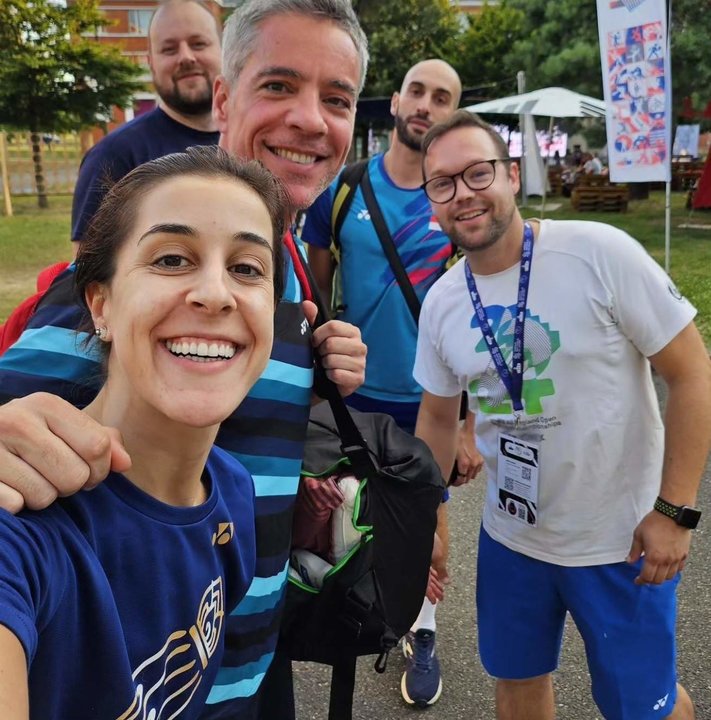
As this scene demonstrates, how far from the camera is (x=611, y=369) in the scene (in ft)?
6.06

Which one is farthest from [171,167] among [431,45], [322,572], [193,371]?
[431,45]

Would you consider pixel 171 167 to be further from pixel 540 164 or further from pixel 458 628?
pixel 540 164

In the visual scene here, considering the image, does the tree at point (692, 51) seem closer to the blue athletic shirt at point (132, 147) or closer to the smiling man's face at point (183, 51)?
the smiling man's face at point (183, 51)

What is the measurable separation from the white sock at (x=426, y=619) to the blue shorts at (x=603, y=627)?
2.33 feet

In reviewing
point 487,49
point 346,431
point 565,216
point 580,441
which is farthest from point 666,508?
point 487,49

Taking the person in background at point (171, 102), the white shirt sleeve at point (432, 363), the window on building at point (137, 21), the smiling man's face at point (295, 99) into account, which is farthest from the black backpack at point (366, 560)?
the window on building at point (137, 21)

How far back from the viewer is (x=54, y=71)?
20.6 metres

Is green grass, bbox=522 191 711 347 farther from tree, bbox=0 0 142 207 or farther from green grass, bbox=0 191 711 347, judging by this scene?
tree, bbox=0 0 142 207

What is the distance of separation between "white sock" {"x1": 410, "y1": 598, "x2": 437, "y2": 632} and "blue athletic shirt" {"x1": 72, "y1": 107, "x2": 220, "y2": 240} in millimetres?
1997

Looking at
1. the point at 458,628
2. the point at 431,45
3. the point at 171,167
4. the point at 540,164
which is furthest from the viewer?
the point at 431,45

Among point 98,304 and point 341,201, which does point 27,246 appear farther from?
point 98,304

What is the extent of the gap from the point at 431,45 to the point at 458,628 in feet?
90.7

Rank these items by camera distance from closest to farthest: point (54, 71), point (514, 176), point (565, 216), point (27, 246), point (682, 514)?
point (682, 514) < point (514, 176) < point (27, 246) < point (565, 216) < point (54, 71)

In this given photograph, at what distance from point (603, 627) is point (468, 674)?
3.41 feet
